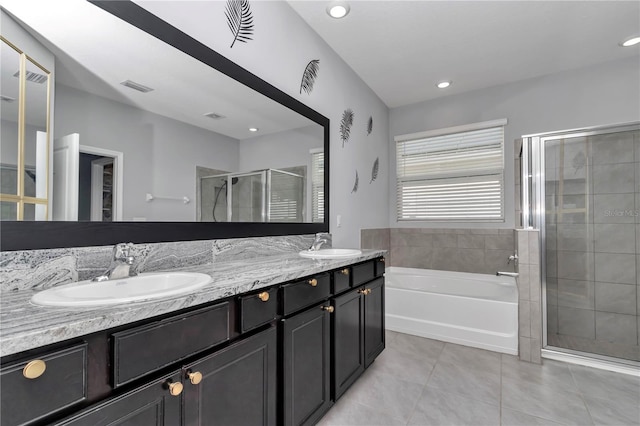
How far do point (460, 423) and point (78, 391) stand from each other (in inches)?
71.4

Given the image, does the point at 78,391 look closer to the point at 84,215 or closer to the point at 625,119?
the point at 84,215

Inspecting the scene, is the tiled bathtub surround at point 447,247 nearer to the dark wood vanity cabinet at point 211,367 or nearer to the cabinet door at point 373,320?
the cabinet door at point 373,320

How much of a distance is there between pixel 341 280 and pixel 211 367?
91 centimetres

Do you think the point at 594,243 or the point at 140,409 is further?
the point at 594,243

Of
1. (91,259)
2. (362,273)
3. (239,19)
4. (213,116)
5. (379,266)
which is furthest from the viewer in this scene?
(379,266)

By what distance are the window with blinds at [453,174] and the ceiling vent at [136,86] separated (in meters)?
3.22

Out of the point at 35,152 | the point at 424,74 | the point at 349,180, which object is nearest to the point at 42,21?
the point at 35,152

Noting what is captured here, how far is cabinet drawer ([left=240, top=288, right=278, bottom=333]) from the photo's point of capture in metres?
1.08

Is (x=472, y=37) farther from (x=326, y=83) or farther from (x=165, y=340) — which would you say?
(x=165, y=340)

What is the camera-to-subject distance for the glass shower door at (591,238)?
2.43m

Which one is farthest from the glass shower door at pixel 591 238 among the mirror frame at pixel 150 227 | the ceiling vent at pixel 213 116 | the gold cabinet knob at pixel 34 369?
the gold cabinet knob at pixel 34 369

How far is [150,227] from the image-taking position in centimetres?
130

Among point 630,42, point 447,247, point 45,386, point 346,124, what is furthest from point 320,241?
point 630,42

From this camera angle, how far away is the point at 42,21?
1.01 m
